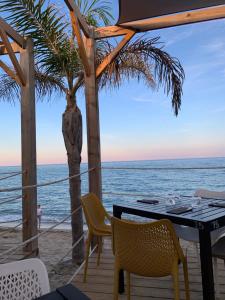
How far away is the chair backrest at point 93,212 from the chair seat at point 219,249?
1055 mm

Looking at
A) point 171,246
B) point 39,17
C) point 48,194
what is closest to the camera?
point 171,246

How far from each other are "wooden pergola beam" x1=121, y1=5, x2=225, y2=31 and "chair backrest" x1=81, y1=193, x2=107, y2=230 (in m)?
2.11

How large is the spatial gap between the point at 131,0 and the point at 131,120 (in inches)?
1093

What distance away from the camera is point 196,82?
923 inches

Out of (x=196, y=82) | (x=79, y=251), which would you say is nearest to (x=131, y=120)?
(x=196, y=82)

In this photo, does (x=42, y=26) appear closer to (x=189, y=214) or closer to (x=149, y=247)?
(x=189, y=214)

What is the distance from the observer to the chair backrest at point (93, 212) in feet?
8.64

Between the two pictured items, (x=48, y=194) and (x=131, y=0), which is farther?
(x=48, y=194)

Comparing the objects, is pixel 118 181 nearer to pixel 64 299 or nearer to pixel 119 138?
pixel 119 138

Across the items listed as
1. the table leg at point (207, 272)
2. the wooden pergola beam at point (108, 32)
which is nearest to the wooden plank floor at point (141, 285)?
the table leg at point (207, 272)

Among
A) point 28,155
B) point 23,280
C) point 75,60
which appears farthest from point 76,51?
point 23,280

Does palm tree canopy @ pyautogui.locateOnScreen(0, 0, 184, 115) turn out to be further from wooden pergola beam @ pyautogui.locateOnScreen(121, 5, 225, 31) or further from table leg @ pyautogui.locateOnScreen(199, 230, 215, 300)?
table leg @ pyautogui.locateOnScreen(199, 230, 215, 300)

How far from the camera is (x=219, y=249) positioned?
1979 millimetres

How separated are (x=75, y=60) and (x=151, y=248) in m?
3.23
